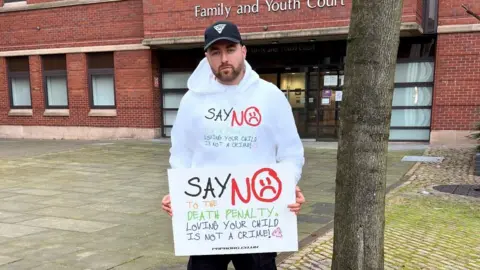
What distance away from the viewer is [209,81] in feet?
8.00

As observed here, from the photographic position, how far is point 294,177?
236cm

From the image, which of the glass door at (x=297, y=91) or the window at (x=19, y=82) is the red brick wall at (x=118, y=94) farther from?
the glass door at (x=297, y=91)

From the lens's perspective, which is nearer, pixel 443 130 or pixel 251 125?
pixel 251 125

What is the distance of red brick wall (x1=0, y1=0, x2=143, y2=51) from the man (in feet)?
44.6

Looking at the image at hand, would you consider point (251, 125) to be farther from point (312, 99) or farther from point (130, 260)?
point (312, 99)

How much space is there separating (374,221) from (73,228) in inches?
153

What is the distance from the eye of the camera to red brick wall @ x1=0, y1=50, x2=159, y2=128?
15414 mm

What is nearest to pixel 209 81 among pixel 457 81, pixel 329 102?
pixel 457 81

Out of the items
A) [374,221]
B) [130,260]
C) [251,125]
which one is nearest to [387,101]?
[374,221]

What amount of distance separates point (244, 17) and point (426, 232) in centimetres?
967

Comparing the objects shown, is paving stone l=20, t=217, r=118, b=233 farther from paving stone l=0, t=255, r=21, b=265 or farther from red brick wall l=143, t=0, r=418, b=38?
red brick wall l=143, t=0, r=418, b=38

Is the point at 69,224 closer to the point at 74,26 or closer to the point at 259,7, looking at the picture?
the point at 259,7

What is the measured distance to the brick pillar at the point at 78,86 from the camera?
639 inches

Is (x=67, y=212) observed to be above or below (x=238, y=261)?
below
